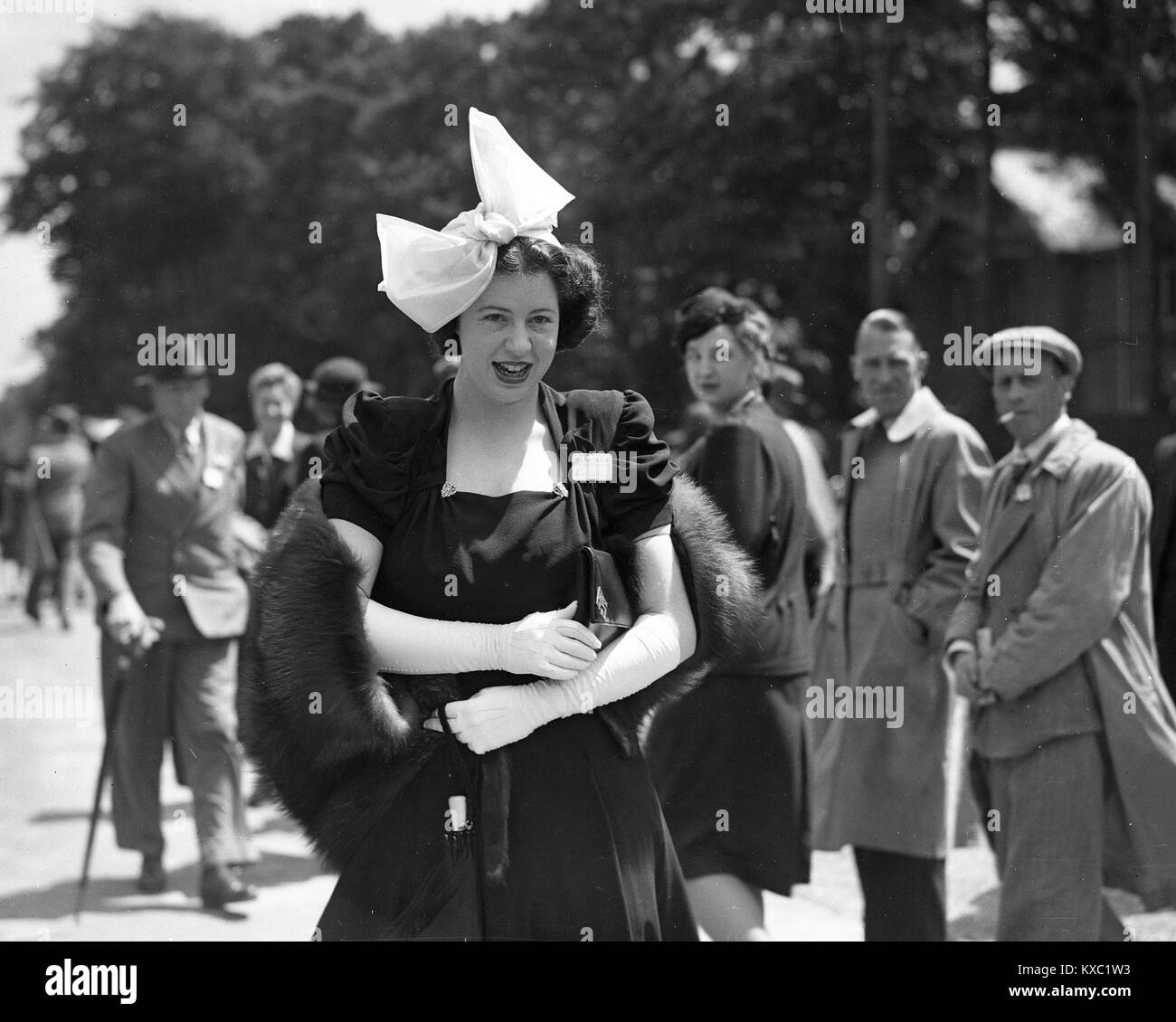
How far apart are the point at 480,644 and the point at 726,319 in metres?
2.14

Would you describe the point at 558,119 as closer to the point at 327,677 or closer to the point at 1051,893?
the point at 1051,893

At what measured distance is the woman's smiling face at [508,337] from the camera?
276 centimetres

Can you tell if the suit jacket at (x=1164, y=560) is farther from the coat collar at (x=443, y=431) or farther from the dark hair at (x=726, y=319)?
the coat collar at (x=443, y=431)

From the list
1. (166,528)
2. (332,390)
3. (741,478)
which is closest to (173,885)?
(166,528)

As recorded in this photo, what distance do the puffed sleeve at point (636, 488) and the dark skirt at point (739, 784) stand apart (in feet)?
5.34

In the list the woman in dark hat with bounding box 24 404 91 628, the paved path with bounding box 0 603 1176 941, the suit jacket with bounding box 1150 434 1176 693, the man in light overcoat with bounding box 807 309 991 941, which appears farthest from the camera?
the woman in dark hat with bounding box 24 404 91 628

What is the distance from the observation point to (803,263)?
14758mm

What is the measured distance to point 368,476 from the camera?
2732 mm

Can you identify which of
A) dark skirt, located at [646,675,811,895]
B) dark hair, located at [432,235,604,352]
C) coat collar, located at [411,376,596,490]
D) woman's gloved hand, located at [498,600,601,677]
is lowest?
dark skirt, located at [646,675,811,895]

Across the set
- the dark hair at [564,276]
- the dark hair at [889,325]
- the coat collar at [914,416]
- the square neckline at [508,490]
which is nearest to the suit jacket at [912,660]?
the coat collar at [914,416]

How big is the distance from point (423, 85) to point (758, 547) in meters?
14.3

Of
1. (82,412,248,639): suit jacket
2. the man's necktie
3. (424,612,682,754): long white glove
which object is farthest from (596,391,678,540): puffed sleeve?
(82,412,248,639): suit jacket

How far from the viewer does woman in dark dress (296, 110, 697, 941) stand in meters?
2.69

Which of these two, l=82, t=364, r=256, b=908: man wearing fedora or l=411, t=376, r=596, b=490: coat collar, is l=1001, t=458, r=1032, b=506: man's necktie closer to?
l=411, t=376, r=596, b=490: coat collar
